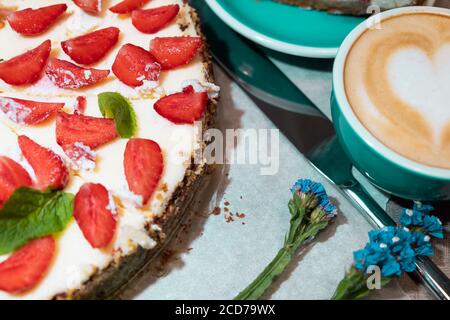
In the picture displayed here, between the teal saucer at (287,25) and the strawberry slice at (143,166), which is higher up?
the teal saucer at (287,25)

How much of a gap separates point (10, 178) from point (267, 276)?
72cm

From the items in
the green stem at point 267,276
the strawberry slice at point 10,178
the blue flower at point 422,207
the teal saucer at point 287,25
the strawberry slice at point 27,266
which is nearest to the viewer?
the strawberry slice at point 27,266

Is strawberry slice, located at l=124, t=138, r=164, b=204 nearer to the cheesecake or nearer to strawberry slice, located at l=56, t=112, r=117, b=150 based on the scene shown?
strawberry slice, located at l=56, t=112, r=117, b=150

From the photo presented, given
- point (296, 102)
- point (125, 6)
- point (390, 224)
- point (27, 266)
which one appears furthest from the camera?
point (296, 102)

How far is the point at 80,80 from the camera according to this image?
1623 millimetres

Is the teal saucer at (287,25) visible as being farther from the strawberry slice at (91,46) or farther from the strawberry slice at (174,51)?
the strawberry slice at (91,46)

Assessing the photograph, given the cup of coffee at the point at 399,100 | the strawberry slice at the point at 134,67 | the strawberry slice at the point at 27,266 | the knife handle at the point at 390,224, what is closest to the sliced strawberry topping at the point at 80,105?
the strawberry slice at the point at 134,67

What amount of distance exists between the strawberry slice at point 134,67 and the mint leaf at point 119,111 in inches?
2.6

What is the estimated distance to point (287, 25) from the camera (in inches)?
79.4

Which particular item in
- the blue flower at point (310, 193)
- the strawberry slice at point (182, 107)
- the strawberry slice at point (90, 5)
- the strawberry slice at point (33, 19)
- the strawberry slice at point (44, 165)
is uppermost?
the strawberry slice at point (90, 5)

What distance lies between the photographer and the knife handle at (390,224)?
1.56m

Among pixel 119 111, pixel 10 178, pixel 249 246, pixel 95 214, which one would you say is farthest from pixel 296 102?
pixel 10 178

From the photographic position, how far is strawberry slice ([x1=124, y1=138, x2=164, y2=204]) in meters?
1.44

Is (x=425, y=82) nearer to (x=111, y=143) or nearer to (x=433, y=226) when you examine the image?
(x=433, y=226)
